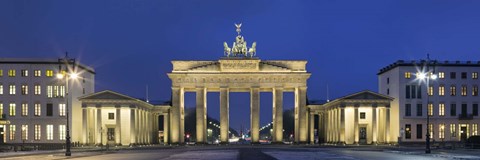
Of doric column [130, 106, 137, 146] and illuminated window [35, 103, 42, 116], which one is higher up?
illuminated window [35, 103, 42, 116]

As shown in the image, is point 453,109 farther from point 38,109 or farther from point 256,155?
point 38,109

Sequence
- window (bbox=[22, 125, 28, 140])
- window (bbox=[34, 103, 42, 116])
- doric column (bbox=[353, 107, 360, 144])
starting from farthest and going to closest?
doric column (bbox=[353, 107, 360, 144]), window (bbox=[34, 103, 42, 116]), window (bbox=[22, 125, 28, 140])

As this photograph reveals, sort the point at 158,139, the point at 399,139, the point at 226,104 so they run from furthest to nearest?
the point at 158,139, the point at 226,104, the point at 399,139

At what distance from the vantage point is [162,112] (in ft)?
425

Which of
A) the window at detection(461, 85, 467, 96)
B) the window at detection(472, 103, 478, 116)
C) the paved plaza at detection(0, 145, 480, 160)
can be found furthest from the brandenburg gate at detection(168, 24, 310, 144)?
the paved plaza at detection(0, 145, 480, 160)

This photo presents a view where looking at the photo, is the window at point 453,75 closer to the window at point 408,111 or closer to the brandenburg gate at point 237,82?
the window at point 408,111

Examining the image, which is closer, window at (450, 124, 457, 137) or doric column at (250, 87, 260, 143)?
window at (450, 124, 457, 137)

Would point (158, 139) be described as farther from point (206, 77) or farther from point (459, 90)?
point (459, 90)

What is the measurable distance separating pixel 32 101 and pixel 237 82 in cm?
3470

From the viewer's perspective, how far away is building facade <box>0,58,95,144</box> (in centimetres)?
11088

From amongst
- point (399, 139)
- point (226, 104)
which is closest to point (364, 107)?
point (399, 139)

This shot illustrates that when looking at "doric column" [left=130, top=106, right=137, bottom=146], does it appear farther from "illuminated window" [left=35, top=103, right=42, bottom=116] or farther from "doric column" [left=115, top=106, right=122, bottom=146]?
"illuminated window" [left=35, top=103, right=42, bottom=116]

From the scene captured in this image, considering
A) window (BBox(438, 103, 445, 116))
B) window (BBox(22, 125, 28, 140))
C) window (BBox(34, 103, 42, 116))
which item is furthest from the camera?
window (BBox(438, 103, 445, 116))

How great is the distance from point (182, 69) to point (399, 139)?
39.8 m
